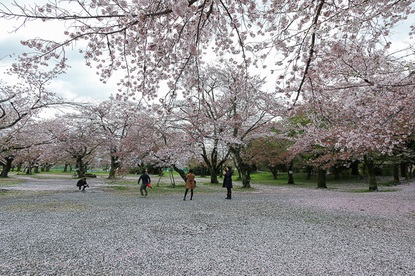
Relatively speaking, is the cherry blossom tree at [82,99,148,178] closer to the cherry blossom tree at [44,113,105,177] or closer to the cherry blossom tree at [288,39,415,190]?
the cherry blossom tree at [44,113,105,177]

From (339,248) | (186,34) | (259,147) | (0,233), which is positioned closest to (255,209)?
(339,248)

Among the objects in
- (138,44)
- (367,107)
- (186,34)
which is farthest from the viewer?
(367,107)

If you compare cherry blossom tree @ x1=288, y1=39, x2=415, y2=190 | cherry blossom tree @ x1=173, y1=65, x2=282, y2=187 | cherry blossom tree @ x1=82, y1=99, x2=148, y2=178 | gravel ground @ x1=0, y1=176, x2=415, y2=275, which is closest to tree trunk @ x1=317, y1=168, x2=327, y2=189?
cherry blossom tree @ x1=173, y1=65, x2=282, y2=187

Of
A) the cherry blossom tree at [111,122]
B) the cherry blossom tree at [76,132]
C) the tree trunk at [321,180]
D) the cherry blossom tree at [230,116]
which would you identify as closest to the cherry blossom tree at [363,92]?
the cherry blossom tree at [230,116]

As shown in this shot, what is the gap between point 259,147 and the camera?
22172 mm

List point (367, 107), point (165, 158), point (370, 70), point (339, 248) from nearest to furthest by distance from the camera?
1. point (339, 248)
2. point (370, 70)
3. point (367, 107)
4. point (165, 158)

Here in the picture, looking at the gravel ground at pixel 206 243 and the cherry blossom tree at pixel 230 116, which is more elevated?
the cherry blossom tree at pixel 230 116

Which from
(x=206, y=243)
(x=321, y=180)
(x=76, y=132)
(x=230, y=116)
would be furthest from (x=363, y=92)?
(x=76, y=132)

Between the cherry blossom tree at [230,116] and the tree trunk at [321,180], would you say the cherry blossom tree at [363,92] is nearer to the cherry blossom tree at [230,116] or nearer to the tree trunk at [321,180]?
the cherry blossom tree at [230,116]

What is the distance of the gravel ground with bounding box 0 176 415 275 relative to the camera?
3617mm

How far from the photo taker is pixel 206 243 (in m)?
4.76

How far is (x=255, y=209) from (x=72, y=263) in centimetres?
618

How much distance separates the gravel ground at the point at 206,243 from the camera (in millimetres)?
3617

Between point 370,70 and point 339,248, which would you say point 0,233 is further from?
point 370,70
